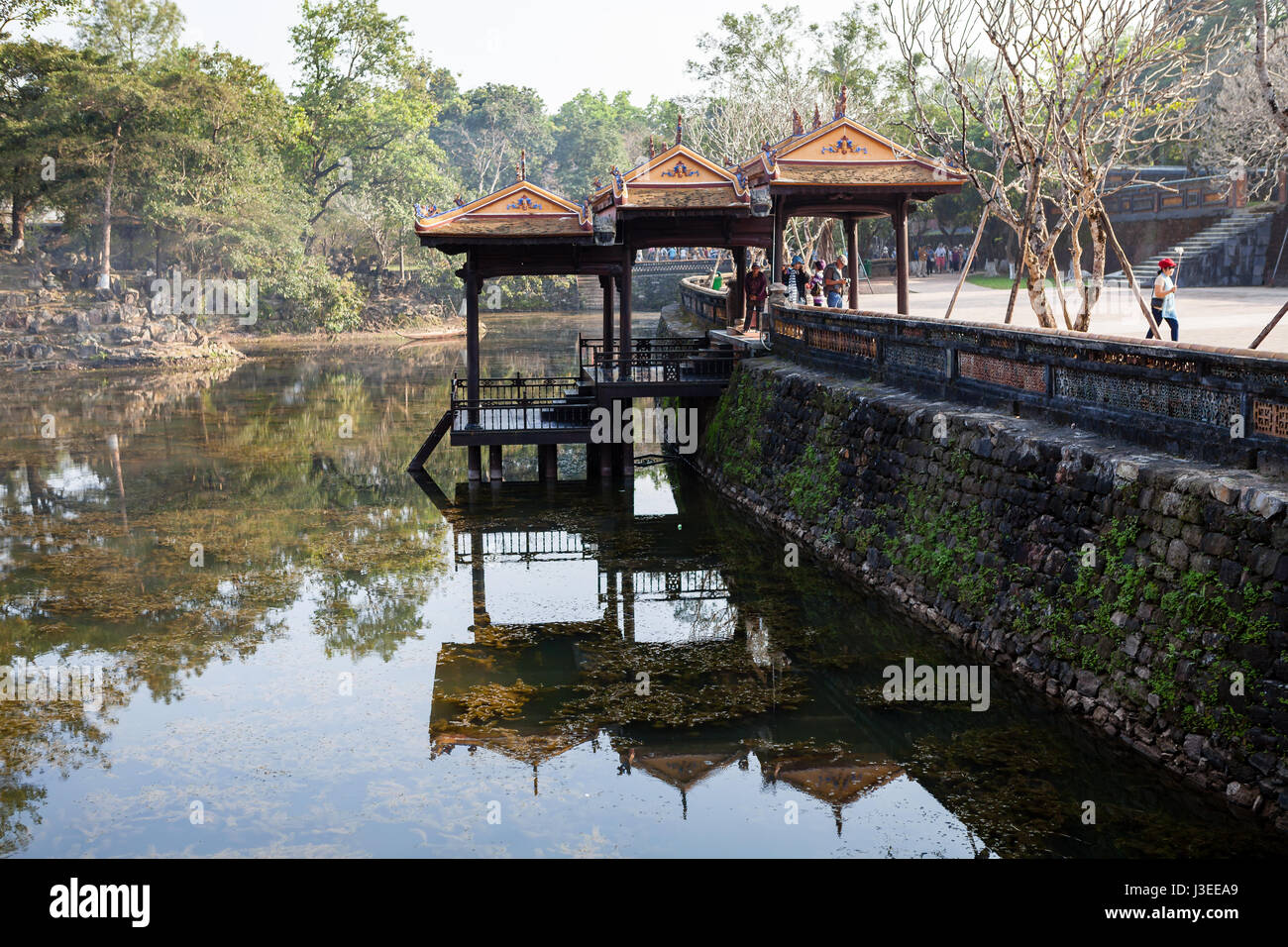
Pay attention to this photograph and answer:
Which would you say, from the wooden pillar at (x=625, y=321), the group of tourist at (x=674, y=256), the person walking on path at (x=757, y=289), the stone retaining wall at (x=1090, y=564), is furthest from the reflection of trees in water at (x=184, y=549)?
the group of tourist at (x=674, y=256)

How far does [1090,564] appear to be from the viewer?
1081 centimetres

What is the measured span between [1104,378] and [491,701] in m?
6.87

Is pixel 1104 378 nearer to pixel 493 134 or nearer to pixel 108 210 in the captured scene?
pixel 108 210

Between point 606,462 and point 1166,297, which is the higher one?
point 1166,297

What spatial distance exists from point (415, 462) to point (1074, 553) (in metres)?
15.3

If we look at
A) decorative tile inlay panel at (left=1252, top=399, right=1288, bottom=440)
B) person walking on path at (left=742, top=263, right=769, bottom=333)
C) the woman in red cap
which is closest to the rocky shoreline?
person walking on path at (left=742, top=263, right=769, bottom=333)

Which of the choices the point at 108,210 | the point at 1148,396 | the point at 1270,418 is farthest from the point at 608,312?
the point at 108,210

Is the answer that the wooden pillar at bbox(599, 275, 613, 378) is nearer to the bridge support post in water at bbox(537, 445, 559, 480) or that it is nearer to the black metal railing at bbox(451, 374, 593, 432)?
the black metal railing at bbox(451, 374, 593, 432)

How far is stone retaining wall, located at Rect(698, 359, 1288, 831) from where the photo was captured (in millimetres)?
8773

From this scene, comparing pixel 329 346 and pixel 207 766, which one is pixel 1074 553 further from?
pixel 329 346

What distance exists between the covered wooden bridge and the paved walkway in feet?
11.5

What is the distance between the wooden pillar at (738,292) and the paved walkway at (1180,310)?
4.78 metres

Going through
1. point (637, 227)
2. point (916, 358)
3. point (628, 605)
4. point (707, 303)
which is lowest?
point (628, 605)

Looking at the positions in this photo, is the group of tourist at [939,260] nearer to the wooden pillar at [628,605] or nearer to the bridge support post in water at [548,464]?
the bridge support post in water at [548,464]
